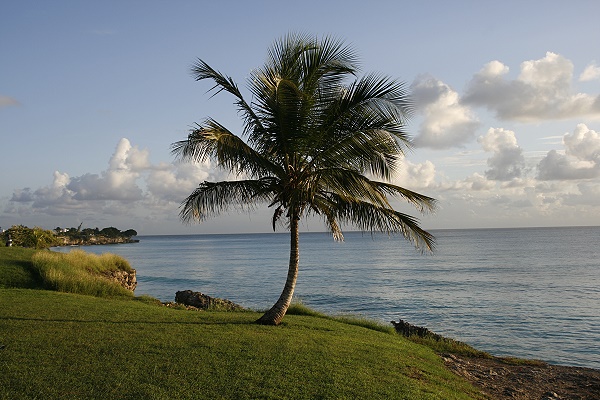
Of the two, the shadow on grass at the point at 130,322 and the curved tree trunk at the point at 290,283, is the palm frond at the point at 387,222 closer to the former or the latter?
the curved tree trunk at the point at 290,283

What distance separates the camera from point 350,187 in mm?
12148

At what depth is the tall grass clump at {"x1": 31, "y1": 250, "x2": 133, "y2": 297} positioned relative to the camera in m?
19.8

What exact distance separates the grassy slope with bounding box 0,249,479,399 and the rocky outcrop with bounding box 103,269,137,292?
1424 cm

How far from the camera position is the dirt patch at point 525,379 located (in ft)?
38.2

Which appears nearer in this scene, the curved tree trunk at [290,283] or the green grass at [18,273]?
the curved tree trunk at [290,283]

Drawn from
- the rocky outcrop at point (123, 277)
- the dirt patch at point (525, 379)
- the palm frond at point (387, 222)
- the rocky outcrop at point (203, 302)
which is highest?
the palm frond at point (387, 222)

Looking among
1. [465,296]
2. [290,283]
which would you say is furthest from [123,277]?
[465,296]

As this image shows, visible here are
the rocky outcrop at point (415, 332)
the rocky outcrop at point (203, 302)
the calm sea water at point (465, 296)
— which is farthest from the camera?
the calm sea water at point (465, 296)

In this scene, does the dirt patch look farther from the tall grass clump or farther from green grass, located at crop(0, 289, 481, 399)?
the tall grass clump

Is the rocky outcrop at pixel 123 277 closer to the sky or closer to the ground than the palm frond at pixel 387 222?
closer to the ground

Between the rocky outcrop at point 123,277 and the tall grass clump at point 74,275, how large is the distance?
59 cm

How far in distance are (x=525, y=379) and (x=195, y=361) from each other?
9.29 metres

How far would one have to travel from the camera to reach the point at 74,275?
21.2m

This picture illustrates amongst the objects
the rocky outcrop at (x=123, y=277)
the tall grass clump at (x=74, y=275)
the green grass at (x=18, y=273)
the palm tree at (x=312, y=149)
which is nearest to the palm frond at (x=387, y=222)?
the palm tree at (x=312, y=149)
